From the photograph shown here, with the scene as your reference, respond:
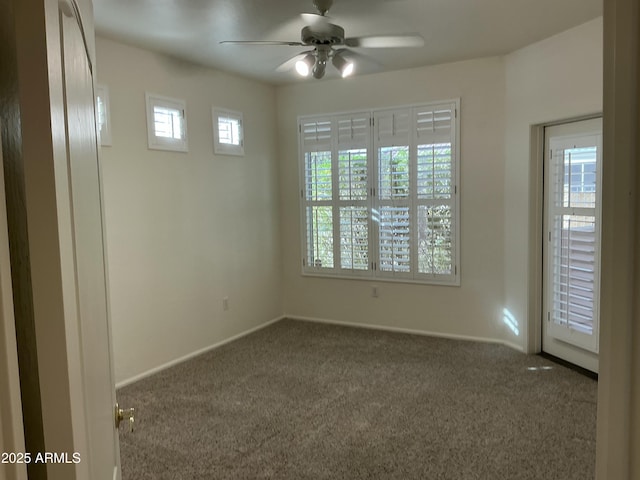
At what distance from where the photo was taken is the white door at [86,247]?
2.38ft

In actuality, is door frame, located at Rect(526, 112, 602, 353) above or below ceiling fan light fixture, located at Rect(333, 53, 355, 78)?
below

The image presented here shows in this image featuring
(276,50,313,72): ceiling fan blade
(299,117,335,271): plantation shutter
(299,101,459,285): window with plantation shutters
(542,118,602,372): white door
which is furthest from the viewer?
(299,117,335,271): plantation shutter

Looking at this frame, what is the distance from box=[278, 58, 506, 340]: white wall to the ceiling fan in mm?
1556

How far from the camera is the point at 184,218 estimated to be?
438 centimetres

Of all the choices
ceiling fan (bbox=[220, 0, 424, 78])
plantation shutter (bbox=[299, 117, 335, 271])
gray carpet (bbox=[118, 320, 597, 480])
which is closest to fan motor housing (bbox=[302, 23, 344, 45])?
ceiling fan (bbox=[220, 0, 424, 78])

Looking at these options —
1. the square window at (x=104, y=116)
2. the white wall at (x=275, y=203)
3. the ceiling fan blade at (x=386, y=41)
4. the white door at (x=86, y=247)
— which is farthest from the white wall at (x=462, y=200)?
the white door at (x=86, y=247)

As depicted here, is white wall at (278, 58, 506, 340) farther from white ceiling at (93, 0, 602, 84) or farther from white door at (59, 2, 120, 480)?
white door at (59, 2, 120, 480)

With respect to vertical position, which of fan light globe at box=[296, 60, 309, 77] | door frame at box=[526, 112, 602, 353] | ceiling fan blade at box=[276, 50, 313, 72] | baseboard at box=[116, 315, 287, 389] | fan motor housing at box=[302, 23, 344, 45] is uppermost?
fan motor housing at box=[302, 23, 344, 45]

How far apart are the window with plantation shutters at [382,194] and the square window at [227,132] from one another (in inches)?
30.1

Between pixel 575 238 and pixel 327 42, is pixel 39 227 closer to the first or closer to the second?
pixel 327 42

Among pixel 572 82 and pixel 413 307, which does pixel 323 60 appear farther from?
pixel 413 307

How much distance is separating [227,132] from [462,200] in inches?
96.0

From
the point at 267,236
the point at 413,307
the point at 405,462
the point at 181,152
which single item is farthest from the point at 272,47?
the point at 405,462

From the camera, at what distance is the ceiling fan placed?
2906mm
